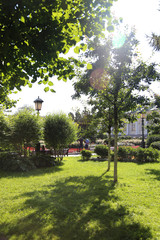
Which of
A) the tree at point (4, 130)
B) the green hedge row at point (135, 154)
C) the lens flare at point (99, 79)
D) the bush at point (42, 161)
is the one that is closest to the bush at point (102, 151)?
the green hedge row at point (135, 154)

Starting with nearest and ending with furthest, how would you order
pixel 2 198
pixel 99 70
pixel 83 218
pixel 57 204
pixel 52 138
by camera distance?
pixel 83 218 < pixel 57 204 < pixel 2 198 < pixel 99 70 < pixel 52 138

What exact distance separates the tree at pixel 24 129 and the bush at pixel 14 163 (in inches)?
39.5

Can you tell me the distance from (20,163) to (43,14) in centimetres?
973

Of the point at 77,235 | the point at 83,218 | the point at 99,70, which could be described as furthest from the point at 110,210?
the point at 99,70

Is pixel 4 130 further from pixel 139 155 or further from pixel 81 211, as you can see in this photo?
pixel 139 155

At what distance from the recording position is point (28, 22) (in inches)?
155

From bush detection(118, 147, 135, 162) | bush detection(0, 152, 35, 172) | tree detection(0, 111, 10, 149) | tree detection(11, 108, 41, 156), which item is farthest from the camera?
bush detection(118, 147, 135, 162)

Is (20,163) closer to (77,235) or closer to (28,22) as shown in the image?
(77,235)

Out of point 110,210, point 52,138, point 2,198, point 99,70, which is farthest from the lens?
point 52,138

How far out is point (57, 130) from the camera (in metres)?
14.3

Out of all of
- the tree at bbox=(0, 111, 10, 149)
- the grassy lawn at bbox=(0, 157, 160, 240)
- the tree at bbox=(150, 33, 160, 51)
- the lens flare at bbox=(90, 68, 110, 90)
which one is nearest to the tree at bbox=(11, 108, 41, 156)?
the tree at bbox=(0, 111, 10, 149)

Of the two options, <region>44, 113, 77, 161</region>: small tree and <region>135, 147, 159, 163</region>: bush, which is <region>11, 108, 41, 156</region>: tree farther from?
<region>135, 147, 159, 163</region>: bush

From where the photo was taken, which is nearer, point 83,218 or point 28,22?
point 28,22

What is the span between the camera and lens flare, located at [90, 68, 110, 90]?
8.10 metres
